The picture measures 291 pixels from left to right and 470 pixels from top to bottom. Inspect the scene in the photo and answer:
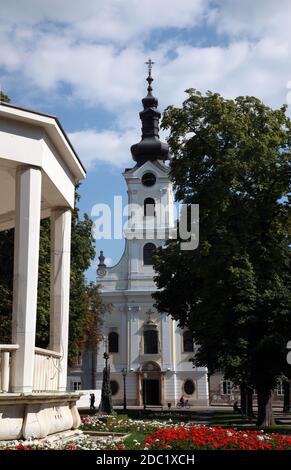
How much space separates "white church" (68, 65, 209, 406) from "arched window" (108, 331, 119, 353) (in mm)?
100

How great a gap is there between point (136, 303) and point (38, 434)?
54.0m

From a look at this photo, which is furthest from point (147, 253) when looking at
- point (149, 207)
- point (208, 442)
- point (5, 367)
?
point (5, 367)

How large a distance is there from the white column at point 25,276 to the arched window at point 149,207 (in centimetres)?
5331

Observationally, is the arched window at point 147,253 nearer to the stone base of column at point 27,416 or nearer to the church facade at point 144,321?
the church facade at point 144,321

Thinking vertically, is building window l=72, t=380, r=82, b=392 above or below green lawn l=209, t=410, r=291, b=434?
above

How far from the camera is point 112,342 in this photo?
63.6m

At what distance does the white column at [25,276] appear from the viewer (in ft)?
32.6

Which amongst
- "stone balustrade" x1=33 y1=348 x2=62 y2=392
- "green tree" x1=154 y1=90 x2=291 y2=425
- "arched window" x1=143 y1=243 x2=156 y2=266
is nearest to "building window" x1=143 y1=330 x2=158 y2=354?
"arched window" x1=143 y1=243 x2=156 y2=266

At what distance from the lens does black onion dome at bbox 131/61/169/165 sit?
67000mm

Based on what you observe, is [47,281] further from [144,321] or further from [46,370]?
[144,321]

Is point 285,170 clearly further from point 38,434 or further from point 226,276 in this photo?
point 38,434

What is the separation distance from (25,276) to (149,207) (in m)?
54.4

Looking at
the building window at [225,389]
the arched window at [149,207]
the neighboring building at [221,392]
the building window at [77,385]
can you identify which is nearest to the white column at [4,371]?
the arched window at [149,207]

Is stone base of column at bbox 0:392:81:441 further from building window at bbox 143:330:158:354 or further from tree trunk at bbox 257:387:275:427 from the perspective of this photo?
building window at bbox 143:330:158:354
